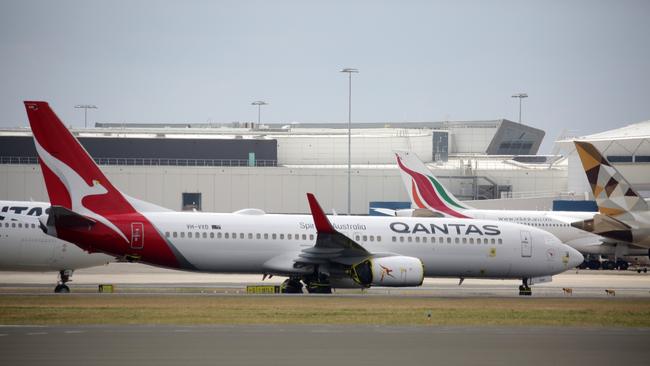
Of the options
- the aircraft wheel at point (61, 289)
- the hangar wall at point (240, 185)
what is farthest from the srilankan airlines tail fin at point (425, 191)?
the aircraft wheel at point (61, 289)

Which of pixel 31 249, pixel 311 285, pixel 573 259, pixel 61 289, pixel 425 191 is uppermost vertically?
pixel 425 191

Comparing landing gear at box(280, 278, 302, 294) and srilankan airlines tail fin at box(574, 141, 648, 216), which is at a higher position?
srilankan airlines tail fin at box(574, 141, 648, 216)

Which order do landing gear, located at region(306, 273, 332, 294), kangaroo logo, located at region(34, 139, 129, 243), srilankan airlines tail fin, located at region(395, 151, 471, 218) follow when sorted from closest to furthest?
kangaroo logo, located at region(34, 139, 129, 243), landing gear, located at region(306, 273, 332, 294), srilankan airlines tail fin, located at region(395, 151, 471, 218)

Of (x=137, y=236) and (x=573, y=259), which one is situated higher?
(x=137, y=236)

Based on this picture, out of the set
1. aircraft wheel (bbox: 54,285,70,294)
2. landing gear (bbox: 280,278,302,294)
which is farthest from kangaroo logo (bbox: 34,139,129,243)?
landing gear (bbox: 280,278,302,294)

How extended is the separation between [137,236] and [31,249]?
20.0 feet

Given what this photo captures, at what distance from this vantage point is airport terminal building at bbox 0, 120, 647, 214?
312 feet

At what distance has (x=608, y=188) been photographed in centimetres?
5644

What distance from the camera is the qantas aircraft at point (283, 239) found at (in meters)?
40.8

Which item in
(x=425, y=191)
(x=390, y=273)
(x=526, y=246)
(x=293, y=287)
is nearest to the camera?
(x=390, y=273)

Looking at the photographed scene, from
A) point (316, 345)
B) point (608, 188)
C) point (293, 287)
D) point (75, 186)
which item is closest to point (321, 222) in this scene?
point (293, 287)

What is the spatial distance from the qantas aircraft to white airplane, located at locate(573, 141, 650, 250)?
28.1 ft

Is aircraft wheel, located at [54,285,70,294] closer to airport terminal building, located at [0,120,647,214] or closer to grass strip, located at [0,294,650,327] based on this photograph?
grass strip, located at [0,294,650,327]

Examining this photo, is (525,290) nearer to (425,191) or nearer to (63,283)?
(63,283)
